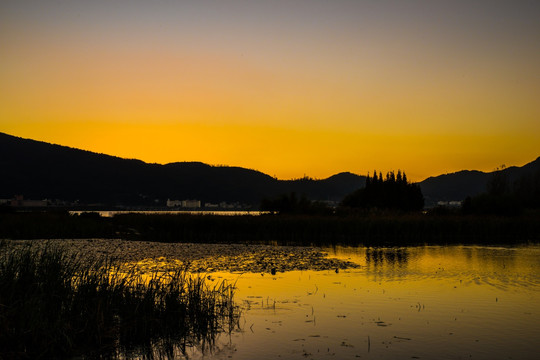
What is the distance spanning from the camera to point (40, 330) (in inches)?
396

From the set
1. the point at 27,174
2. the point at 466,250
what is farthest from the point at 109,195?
the point at 466,250

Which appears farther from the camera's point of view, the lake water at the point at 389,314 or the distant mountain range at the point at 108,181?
the distant mountain range at the point at 108,181

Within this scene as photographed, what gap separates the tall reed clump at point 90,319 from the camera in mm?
9938

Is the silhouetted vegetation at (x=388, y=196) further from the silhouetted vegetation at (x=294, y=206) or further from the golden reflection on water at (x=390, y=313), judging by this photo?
the golden reflection on water at (x=390, y=313)

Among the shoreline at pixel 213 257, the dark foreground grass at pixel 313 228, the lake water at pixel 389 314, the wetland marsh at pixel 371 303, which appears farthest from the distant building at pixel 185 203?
the lake water at pixel 389 314

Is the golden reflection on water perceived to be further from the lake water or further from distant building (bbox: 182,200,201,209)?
distant building (bbox: 182,200,201,209)

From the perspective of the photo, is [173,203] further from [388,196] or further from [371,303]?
[371,303]

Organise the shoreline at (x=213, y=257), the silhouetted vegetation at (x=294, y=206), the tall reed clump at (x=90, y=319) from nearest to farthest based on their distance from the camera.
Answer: the tall reed clump at (x=90, y=319) < the shoreline at (x=213, y=257) < the silhouetted vegetation at (x=294, y=206)

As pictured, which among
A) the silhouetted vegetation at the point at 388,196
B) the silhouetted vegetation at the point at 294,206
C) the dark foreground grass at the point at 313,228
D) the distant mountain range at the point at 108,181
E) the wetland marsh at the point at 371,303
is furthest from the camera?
the distant mountain range at the point at 108,181

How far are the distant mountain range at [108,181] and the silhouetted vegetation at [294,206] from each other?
58630 millimetres

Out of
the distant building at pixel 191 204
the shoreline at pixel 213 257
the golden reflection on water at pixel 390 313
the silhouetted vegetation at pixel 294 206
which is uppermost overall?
the distant building at pixel 191 204

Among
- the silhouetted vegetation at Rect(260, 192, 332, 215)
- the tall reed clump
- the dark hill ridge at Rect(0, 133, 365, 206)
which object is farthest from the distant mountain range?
the tall reed clump

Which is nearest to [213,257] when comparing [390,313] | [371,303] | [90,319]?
[371,303]

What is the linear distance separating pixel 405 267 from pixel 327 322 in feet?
43.0
